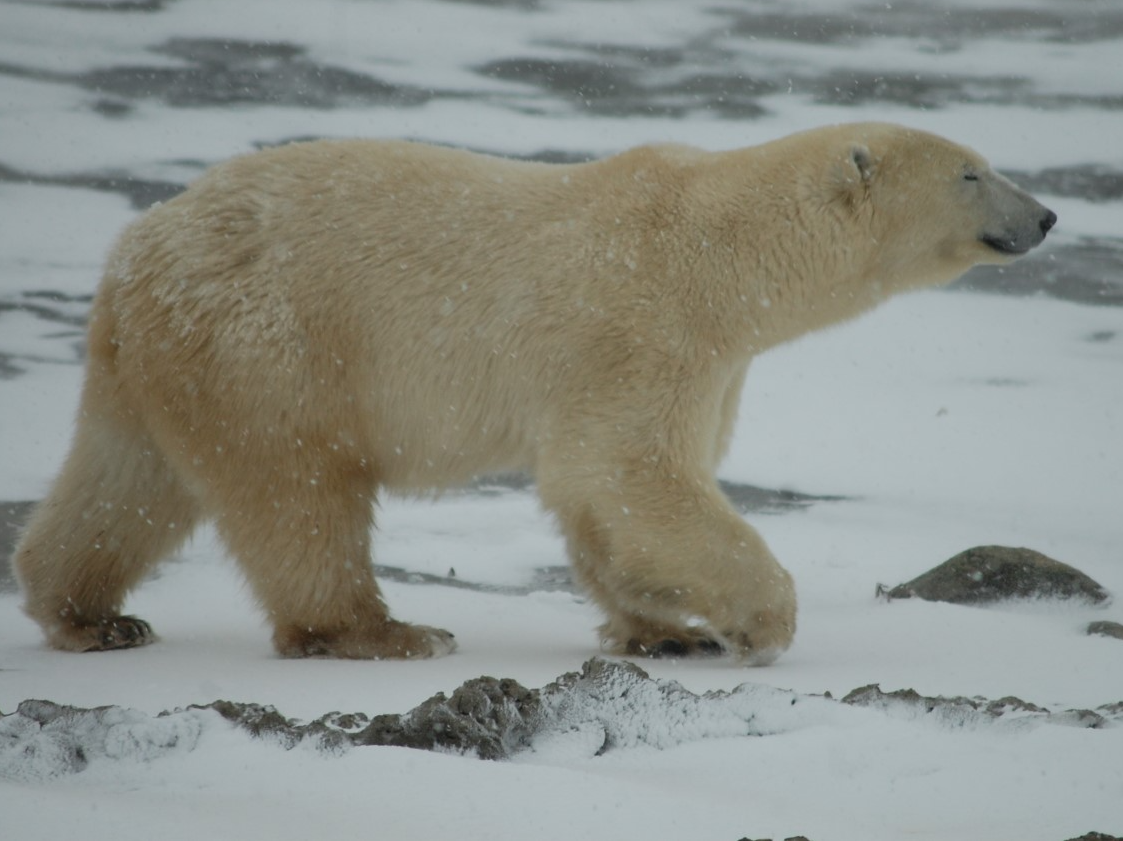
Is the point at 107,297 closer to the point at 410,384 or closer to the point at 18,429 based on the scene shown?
the point at 410,384

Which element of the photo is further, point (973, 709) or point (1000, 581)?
point (1000, 581)

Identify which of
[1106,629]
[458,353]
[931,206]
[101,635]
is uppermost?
[931,206]

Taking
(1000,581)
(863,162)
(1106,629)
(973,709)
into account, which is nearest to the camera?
(973,709)

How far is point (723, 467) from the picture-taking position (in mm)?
7297

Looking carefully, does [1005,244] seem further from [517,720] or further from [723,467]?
[723,467]

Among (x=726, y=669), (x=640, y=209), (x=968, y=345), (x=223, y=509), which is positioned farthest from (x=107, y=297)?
(x=968, y=345)

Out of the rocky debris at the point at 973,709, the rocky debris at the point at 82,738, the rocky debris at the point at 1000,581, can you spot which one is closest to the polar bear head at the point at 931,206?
the rocky debris at the point at 1000,581

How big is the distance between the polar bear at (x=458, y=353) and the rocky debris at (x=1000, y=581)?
3.09 ft

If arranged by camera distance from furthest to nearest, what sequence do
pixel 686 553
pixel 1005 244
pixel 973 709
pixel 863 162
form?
1. pixel 1005 244
2. pixel 863 162
3. pixel 686 553
4. pixel 973 709

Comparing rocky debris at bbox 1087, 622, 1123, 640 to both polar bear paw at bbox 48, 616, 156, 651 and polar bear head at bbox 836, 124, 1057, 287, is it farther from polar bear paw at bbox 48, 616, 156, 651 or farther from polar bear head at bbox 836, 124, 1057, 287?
polar bear paw at bbox 48, 616, 156, 651

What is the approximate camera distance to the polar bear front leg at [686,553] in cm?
417

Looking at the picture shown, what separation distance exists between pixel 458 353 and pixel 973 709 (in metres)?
1.96

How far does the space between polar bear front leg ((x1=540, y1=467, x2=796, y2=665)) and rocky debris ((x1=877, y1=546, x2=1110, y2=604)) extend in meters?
0.95

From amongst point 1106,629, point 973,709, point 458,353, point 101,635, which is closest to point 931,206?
point 1106,629
